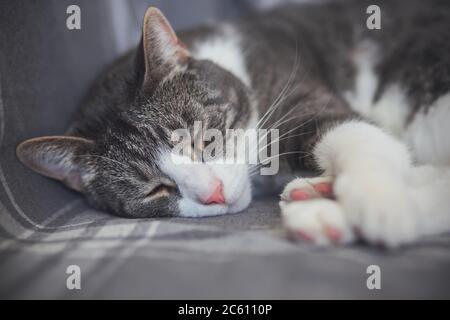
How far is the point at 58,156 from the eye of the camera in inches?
48.4

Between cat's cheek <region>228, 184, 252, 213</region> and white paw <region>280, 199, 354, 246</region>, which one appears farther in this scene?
cat's cheek <region>228, 184, 252, 213</region>

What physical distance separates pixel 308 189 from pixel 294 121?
0.38 m

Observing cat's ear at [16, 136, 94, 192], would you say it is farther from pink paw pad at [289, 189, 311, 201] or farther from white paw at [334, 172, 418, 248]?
white paw at [334, 172, 418, 248]

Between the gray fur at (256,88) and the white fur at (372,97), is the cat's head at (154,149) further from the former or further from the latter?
the white fur at (372,97)

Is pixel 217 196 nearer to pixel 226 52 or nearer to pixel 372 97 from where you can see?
pixel 226 52

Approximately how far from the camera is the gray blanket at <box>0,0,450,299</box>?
2.46 ft

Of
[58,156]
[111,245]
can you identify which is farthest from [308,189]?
[58,156]

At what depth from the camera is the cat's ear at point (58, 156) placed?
1.16 m

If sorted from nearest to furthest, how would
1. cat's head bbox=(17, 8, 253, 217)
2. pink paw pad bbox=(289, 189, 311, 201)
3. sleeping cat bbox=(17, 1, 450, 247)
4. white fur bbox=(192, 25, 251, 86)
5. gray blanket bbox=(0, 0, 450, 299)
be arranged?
gray blanket bbox=(0, 0, 450, 299)
sleeping cat bbox=(17, 1, 450, 247)
pink paw pad bbox=(289, 189, 311, 201)
cat's head bbox=(17, 8, 253, 217)
white fur bbox=(192, 25, 251, 86)

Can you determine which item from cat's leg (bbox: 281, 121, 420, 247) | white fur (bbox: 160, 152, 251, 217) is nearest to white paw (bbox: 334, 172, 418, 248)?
cat's leg (bbox: 281, 121, 420, 247)

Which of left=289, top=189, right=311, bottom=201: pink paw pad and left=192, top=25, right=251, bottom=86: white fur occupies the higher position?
left=192, top=25, right=251, bottom=86: white fur

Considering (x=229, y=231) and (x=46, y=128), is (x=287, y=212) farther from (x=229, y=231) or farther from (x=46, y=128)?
(x=46, y=128)
